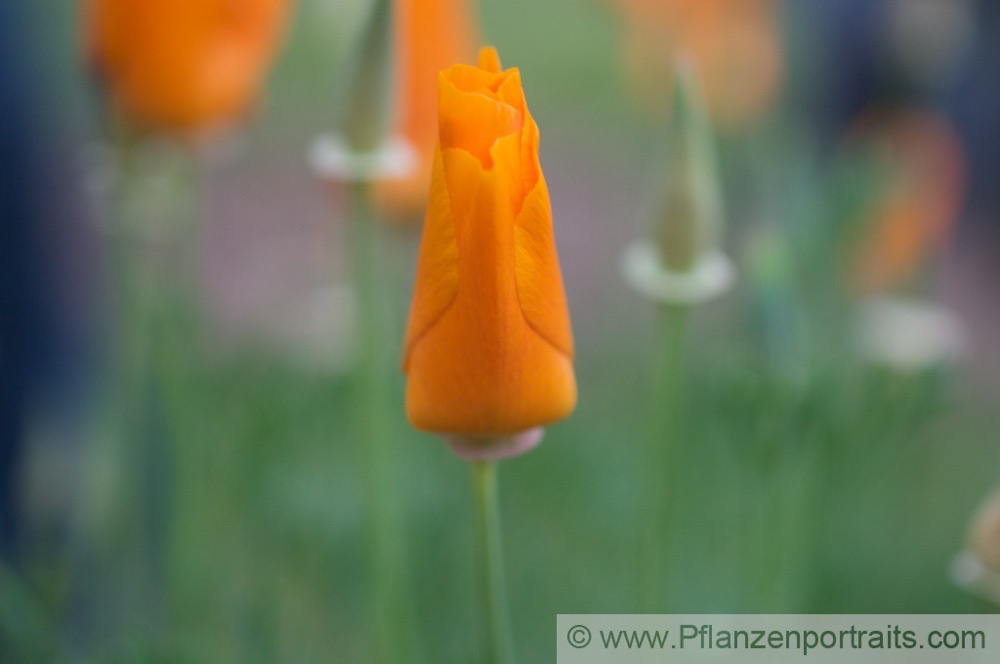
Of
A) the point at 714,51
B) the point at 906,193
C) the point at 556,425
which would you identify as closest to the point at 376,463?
the point at 556,425

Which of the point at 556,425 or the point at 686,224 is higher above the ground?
the point at 686,224

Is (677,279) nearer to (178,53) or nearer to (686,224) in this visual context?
(686,224)

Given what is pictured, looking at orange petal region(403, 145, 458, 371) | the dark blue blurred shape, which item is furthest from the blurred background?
orange petal region(403, 145, 458, 371)

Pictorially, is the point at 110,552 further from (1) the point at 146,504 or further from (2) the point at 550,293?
(2) the point at 550,293

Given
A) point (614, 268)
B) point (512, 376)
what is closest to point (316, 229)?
point (614, 268)

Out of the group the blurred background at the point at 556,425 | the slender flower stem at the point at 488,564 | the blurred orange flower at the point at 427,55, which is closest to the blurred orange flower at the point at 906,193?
the blurred background at the point at 556,425

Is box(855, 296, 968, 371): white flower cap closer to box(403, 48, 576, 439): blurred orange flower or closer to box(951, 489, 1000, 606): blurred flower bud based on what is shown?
box(951, 489, 1000, 606): blurred flower bud
